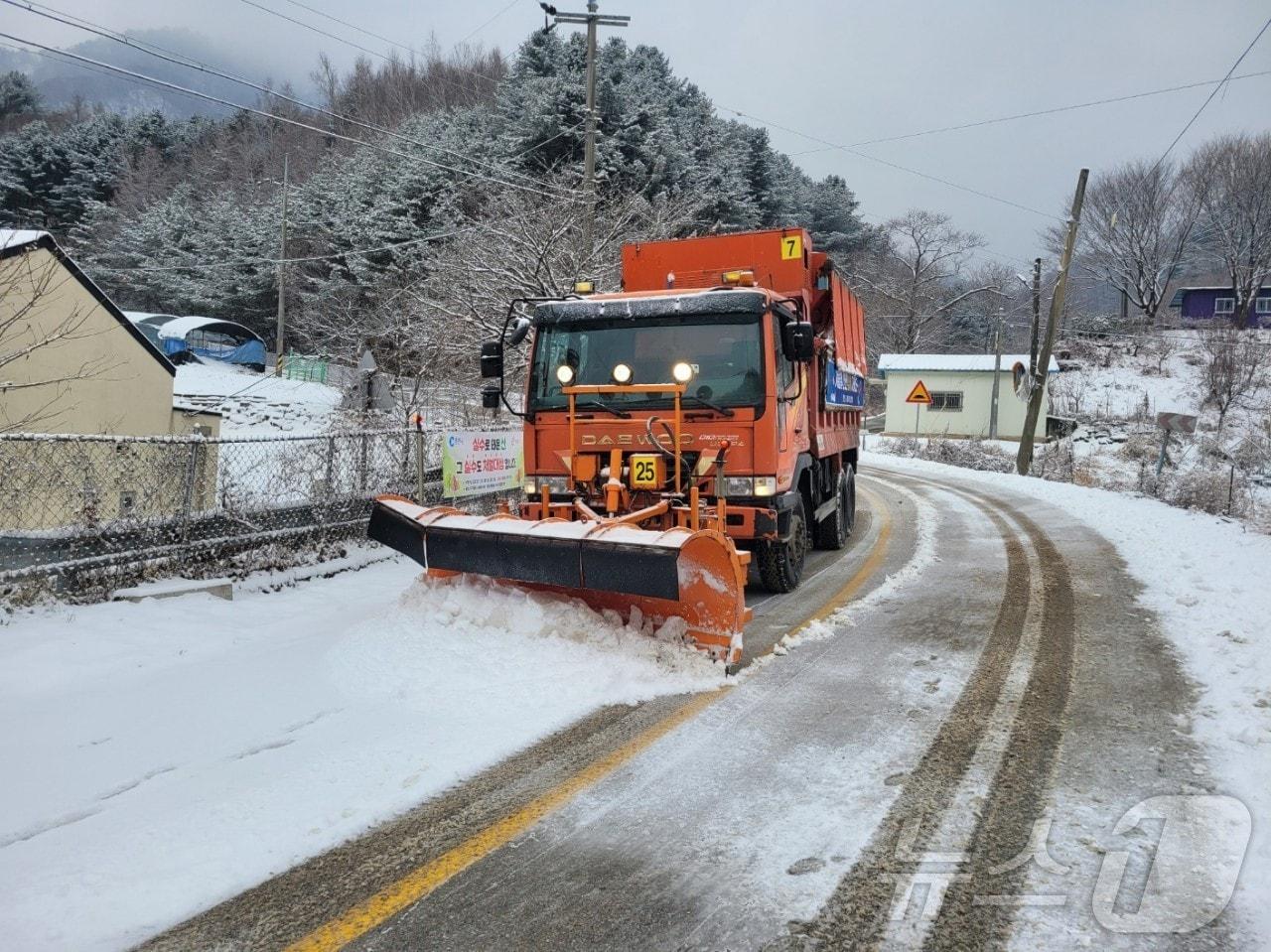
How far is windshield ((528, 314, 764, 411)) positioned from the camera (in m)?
6.64

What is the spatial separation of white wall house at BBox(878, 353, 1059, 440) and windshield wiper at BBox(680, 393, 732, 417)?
1378 inches

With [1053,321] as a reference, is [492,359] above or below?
below

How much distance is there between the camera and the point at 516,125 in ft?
101

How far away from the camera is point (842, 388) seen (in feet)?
34.1

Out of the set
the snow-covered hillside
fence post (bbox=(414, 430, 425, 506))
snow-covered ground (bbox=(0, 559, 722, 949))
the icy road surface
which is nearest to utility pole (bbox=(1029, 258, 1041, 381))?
the snow-covered hillside

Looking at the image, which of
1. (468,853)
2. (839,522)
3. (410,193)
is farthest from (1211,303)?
(468,853)

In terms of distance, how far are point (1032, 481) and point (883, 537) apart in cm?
1053

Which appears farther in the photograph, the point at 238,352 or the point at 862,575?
the point at 238,352

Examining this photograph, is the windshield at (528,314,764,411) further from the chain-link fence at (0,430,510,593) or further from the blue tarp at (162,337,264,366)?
the blue tarp at (162,337,264,366)

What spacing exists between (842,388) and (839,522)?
5.66 feet

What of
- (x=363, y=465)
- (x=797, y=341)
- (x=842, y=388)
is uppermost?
(x=797, y=341)

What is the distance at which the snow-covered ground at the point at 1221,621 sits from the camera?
11.1ft

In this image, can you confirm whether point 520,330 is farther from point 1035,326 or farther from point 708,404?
point 1035,326

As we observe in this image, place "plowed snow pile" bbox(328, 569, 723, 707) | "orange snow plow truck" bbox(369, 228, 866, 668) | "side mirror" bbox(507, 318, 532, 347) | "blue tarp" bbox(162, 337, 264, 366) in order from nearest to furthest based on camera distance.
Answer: "plowed snow pile" bbox(328, 569, 723, 707), "orange snow plow truck" bbox(369, 228, 866, 668), "side mirror" bbox(507, 318, 532, 347), "blue tarp" bbox(162, 337, 264, 366)
